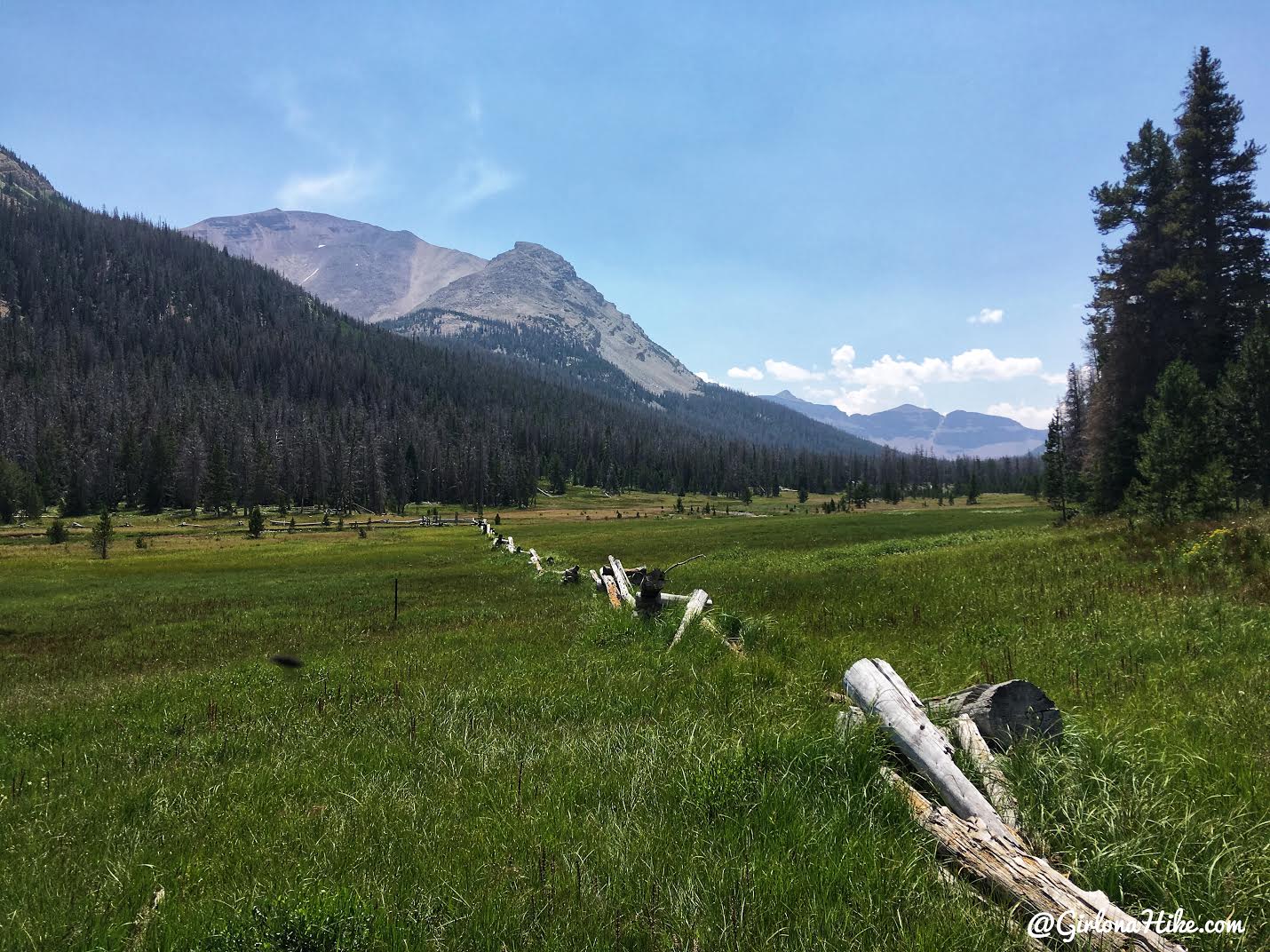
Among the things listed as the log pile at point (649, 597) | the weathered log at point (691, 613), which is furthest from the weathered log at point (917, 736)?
the weathered log at point (691, 613)

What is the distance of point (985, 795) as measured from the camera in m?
4.54

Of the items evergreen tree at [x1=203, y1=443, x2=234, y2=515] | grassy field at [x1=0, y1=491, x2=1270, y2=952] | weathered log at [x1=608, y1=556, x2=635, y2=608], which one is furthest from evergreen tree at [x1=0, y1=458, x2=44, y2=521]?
weathered log at [x1=608, y1=556, x2=635, y2=608]

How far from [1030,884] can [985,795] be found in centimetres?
123

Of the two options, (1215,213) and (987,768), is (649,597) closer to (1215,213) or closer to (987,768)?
(987,768)

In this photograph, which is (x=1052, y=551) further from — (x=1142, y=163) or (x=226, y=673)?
(x=1142, y=163)

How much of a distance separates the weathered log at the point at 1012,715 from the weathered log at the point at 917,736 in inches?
20.5

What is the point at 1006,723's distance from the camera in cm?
512

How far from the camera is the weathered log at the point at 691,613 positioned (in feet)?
34.9

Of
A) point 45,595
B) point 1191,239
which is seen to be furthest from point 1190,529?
point 45,595

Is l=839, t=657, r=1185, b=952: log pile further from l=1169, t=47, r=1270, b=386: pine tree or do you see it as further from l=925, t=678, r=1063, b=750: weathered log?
l=1169, t=47, r=1270, b=386: pine tree

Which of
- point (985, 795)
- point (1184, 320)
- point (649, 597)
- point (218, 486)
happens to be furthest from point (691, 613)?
A: point (218, 486)

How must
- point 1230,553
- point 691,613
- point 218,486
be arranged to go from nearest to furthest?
point 691,613
point 1230,553
point 218,486

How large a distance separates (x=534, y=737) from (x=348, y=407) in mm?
198744

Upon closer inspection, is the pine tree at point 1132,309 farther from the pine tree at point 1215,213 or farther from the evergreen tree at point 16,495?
the evergreen tree at point 16,495
